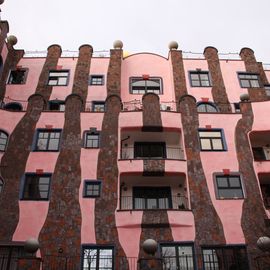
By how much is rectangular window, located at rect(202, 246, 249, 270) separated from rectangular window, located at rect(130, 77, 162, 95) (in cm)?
1376

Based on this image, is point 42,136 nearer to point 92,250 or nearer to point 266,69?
point 92,250

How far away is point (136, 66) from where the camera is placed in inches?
1188

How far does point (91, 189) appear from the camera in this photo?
20828 millimetres

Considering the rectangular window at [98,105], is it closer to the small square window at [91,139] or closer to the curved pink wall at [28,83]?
the small square window at [91,139]

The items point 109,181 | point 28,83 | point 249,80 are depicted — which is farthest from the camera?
point 249,80

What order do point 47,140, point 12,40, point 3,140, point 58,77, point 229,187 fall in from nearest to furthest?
point 229,187, point 3,140, point 47,140, point 58,77, point 12,40

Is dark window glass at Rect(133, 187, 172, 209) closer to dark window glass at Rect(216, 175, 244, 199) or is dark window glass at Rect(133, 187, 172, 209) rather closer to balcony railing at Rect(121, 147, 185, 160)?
balcony railing at Rect(121, 147, 185, 160)

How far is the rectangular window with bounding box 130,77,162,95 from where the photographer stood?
1126 inches

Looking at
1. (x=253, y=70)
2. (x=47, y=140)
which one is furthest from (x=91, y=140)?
(x=253, y=70)

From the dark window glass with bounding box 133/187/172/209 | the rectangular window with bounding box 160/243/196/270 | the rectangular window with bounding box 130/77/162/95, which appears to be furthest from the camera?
the rectangular window with bounding box 130/77/162/95

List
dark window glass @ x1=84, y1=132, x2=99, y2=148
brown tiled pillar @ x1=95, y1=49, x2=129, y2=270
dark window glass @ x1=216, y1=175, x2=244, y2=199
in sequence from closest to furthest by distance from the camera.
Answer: brown tiled pillar @ x1=95, y1=49, x2=129, y2=270, dark window glass @ x1=216, y1=175, x2=244, y2=199, dark window glass @ x1=84, y1=132, x2=99, y2=148

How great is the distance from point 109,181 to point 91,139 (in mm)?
3413

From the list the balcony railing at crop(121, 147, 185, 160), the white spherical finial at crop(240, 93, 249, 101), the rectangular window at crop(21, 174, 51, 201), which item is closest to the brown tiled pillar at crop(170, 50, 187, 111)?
the white spherical finial at crop(240, 93, 249, 101)

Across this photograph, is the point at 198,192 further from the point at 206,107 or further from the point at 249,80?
the point at 249,80
